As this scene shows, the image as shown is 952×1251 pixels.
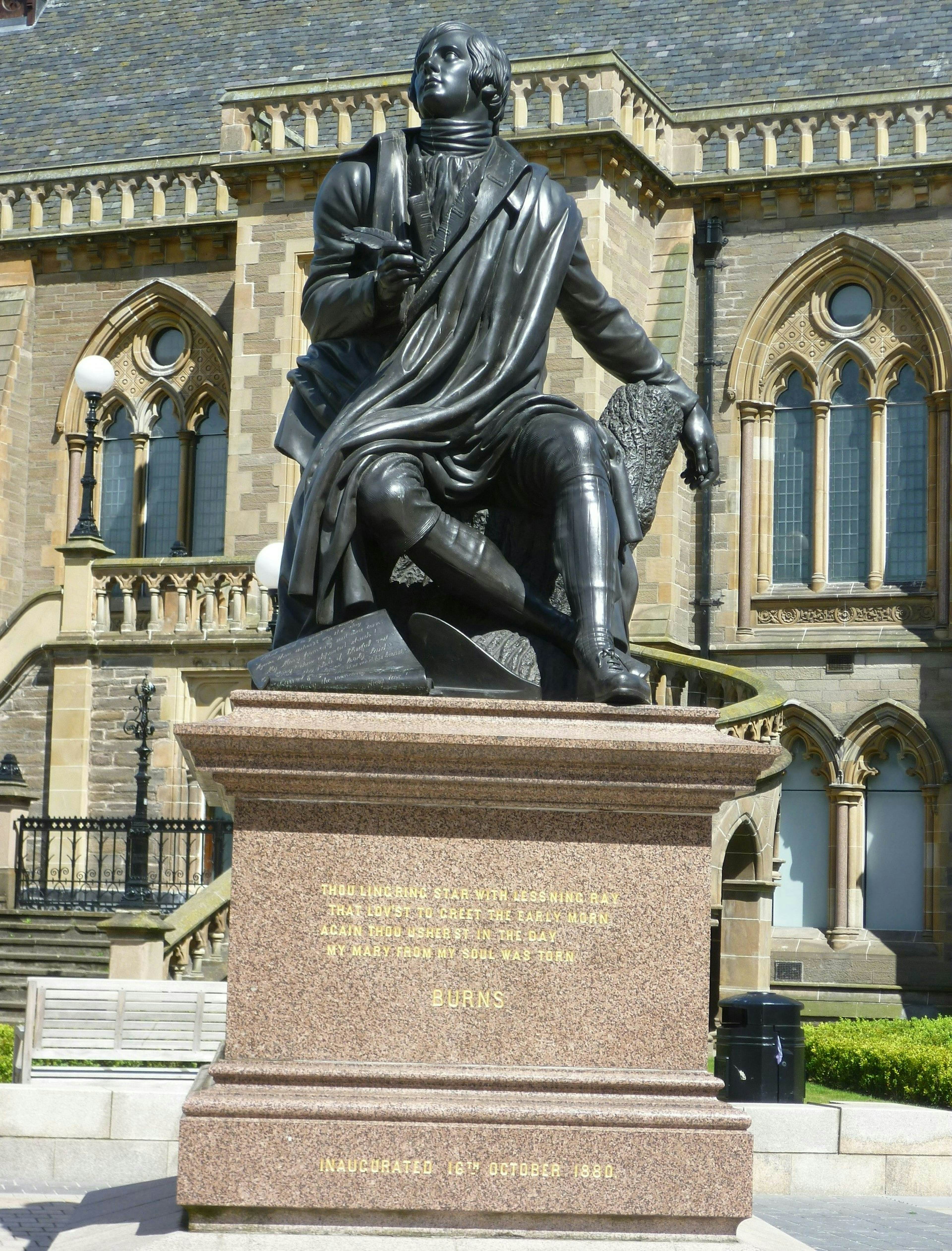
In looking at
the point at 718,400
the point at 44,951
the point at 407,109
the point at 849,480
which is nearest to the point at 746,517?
the point at 849,480

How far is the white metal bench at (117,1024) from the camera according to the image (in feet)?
40.4

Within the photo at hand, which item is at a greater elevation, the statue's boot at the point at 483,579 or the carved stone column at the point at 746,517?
the carved stone column at the point at 746,517

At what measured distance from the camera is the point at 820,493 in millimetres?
26578

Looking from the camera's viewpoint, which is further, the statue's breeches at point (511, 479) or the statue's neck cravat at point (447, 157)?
the statue's neck cravat at point (447, 157)

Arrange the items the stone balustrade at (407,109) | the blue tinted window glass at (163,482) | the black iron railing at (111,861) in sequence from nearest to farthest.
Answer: the black iron railing at (111,861), the stone balustrade at (407,109), the blue tinted window glass at (163,482)

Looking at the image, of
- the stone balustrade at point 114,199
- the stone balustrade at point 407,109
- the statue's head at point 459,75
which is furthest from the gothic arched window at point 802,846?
the statue's head at point 459,75

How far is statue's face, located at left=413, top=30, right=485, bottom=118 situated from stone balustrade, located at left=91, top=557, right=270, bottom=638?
1701cm

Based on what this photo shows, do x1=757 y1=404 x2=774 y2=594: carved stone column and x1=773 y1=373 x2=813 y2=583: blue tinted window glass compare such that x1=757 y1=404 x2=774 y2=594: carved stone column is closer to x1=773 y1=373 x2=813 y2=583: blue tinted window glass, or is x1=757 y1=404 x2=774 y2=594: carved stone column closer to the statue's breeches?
x1=773 y1=373 x2=813 y2=583: blue tinted window glass

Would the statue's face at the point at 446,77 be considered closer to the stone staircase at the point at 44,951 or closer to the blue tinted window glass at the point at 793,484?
the stone staircase at the point at 44,951

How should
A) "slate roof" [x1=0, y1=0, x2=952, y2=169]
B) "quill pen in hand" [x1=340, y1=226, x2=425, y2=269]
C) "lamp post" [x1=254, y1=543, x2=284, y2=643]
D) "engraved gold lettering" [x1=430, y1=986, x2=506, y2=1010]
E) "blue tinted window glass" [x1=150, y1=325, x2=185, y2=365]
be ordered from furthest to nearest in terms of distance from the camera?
1. "blue tinted window glass" [x1=150, y1=325, x2=185, y2=365]
2. "slate roof" [x1=0, y1=0, x2=952, y2=169]
3. "lamp post" [x1=254, y1=543, x2=284, y2=643]
4. "quill pen in hand" [x1=340, y1=226, x2=425, y2=269]
5. "engraved gold lettering" [x1=430, y1=986, x2=506, y2=1010]

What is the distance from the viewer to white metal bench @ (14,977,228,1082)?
1230 centimetres

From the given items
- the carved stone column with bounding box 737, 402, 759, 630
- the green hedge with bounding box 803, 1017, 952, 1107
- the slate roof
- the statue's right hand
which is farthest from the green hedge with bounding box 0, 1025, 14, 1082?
the slate roof

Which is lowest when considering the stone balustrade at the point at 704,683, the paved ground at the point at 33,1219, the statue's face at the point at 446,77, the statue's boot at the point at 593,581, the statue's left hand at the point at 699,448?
the paved ground at the point at 33,1219

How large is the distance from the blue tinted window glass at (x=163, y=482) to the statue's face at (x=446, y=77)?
23077 millimetres
